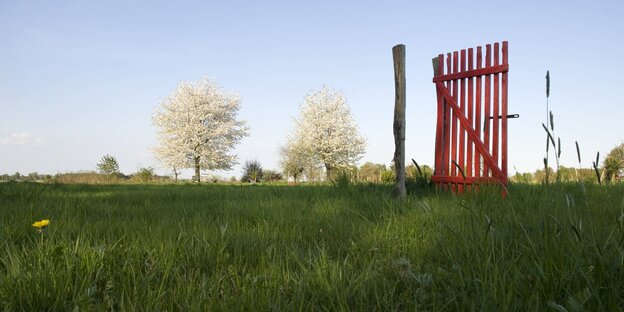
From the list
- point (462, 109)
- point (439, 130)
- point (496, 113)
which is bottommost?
point (439, 130)

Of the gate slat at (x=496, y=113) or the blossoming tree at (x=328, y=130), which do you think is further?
the blossoming tree at (x=328, y=130)

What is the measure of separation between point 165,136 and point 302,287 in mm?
40345

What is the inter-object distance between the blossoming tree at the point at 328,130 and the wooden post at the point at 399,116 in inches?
1205

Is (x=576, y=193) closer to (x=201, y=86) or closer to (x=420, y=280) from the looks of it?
(x=420, y=280)

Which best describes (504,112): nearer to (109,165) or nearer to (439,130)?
(439,130)

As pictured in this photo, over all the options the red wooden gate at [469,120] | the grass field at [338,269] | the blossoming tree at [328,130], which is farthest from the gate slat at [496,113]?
the blossoming tree at [328,130]

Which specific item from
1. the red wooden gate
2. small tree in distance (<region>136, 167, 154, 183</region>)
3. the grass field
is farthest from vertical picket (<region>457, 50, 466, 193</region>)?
small tree in distance (<region>136, 167, 154, 183</region>)

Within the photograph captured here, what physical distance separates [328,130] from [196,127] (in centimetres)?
1239

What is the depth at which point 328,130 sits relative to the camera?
125ft

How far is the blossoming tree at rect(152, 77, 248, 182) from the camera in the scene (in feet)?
124

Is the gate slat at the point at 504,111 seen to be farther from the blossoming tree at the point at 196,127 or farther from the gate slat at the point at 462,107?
the blossoming tree at the point at 196,127

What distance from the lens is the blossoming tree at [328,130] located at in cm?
3703

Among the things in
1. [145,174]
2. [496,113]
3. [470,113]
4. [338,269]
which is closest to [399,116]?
[470,113]

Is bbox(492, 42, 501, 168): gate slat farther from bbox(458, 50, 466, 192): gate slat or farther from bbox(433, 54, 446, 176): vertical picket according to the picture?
bbox(433, 54, 446, 176): vertical picket
